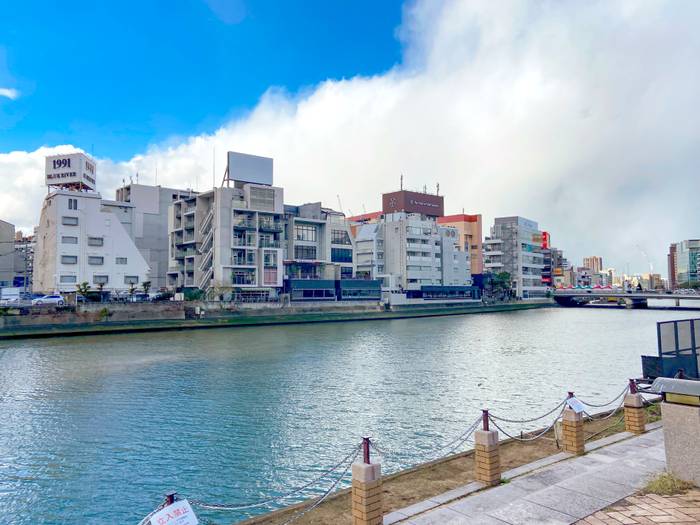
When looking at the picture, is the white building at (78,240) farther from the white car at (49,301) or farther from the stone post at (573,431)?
the stone post at (573,431)

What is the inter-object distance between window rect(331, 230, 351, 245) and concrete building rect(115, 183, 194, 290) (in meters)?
40.8

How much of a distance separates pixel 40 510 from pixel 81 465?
3.73m

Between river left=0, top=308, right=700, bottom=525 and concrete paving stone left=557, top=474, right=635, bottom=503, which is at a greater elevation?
concrete paving stone left=557, top=474, right=635, bottom=503

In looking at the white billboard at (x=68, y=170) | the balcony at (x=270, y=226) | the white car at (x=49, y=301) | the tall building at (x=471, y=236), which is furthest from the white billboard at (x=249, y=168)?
the tall building at (x=471, y=236)

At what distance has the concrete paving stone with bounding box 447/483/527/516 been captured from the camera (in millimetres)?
10547

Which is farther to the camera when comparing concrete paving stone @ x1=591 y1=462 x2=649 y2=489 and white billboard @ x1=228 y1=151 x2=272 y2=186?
white billboard @ x1=228 y1=151 x2=272 y2=186

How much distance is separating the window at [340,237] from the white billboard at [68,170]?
51.6 meters

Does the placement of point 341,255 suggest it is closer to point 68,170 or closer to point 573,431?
point 68,170

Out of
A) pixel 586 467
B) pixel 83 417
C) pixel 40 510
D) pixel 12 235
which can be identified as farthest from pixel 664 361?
pixel 12 235

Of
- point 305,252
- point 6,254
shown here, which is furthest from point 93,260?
point 6,254

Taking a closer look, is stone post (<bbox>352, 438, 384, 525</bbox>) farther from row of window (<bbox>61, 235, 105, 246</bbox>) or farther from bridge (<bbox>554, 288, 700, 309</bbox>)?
bridge (<bbox>554, 288, 700, 309</bbox>)

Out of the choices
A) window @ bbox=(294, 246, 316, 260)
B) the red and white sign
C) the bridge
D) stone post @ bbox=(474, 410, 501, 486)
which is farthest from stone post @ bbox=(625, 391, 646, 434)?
the bridge

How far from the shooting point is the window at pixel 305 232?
10561cm

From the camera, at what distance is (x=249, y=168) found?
98562 millimetres
